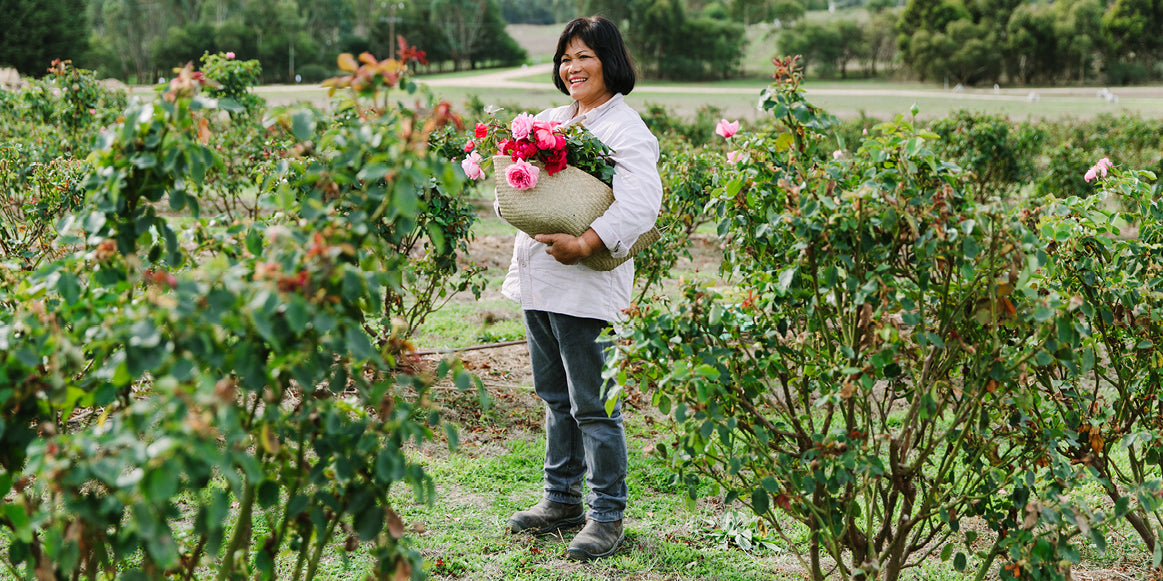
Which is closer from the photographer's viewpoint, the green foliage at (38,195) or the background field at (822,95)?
the green foliage at (38,195)

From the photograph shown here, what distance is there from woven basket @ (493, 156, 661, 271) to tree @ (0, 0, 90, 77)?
1859 inches

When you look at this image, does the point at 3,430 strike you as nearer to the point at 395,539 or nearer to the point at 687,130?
the point at 395,539

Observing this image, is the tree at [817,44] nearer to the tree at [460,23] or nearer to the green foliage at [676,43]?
the green foliage at [676,43]

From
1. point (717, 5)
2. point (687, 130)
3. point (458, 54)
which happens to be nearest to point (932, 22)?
point (717, 5)

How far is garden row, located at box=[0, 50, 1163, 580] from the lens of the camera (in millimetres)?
1228

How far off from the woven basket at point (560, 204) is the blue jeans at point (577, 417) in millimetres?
277

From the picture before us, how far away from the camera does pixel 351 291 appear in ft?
4.10

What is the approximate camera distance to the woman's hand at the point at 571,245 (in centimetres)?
264

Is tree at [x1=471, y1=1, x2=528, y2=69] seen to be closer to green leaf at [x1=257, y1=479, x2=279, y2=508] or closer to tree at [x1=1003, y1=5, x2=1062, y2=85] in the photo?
tree at [x1=1003, y1=5, x2=1062, y2=85]

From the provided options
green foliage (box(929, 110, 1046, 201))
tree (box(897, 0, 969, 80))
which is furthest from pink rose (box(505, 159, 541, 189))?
tree (box(897, 0, 969, 80))

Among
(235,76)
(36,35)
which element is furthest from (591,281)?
(36,35)

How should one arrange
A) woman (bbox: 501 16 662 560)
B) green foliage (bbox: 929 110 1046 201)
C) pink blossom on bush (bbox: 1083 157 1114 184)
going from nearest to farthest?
pink blossom on bush (bbox: 1083 157 1114 184)
woman (bbox: 501 16 662 560)
green foliage (bbox: 929 110 1046 201)

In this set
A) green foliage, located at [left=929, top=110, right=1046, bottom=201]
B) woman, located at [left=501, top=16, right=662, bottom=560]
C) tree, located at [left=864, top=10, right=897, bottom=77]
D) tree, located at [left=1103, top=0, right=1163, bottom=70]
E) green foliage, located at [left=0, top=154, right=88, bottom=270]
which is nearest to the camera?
woman, located at [left=501, top=16, right=662, bottom=560]

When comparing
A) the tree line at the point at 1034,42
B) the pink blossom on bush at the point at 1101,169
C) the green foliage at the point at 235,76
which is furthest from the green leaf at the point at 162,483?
the tree line at the point at 1034,42
